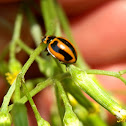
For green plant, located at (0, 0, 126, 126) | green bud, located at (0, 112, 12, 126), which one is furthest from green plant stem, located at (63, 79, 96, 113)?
green bud, located at (0, 112, 12, 126)

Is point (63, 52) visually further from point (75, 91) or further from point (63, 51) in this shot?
point (75, 91)

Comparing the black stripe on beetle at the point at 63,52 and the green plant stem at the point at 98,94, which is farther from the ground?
the black stripe on beetle at the point at 63,52

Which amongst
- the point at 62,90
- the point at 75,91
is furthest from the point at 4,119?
the point at 75,91

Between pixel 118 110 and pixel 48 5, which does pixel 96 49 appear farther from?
pixel 118 110

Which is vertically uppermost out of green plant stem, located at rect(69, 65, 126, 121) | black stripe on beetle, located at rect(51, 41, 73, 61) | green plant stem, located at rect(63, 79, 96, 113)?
black stripe on beetle, located at rect(51, 41, 73, 61)

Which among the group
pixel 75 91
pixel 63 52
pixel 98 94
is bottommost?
pixel 98 94

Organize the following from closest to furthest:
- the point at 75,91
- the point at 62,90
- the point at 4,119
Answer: the point at 4,119, the point at 62,90, the point at 75,91

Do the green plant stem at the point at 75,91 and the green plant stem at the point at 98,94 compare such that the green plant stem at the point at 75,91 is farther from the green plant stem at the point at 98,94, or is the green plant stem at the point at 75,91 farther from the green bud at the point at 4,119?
the green bud at the point at 4,119

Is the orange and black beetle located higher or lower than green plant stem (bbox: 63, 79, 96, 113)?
higher

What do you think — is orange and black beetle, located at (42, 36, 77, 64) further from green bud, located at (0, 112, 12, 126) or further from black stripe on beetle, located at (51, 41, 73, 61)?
green bud, located at (0, 112, 12, 126)

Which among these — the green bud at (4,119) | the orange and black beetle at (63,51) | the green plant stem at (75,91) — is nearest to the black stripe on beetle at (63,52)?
the orange and black beetle at (63,51)

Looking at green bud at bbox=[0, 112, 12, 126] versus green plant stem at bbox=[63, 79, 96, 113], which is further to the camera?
green plant stem at bbox=[63, 79, 96, 113]
